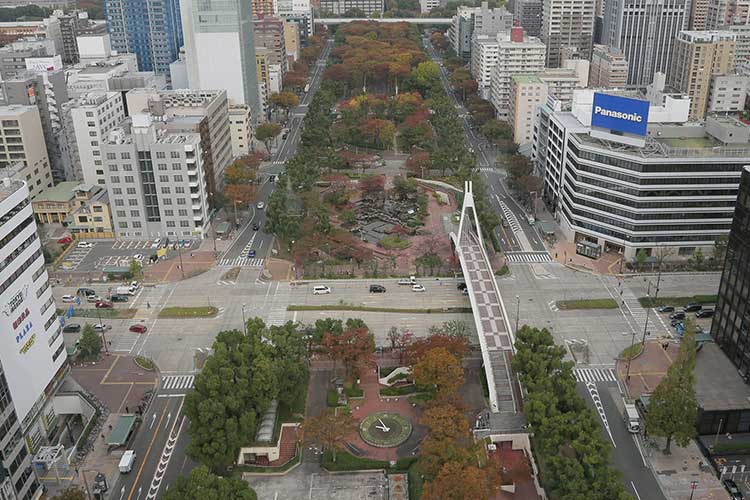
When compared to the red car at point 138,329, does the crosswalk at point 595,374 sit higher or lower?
lower

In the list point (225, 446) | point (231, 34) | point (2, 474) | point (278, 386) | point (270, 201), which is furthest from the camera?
point (231, 34)

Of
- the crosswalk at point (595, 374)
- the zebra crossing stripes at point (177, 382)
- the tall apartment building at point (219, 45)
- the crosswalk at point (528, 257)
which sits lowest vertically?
the crosswalk at point (595, 374)

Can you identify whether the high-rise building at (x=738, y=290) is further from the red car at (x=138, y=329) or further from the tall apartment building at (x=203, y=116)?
the tall apartment building at (x=203, y=116)

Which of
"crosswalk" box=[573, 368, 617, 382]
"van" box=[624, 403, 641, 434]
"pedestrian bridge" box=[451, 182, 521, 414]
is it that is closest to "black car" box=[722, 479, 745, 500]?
"van" box=[624, 403, 641, 434]

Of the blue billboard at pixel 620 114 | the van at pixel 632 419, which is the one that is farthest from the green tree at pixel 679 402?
the blue billboard at pixel 620 114

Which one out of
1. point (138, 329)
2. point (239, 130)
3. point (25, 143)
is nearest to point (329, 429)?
point (138, 329)

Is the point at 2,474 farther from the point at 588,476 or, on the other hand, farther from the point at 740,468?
the point at 740,468

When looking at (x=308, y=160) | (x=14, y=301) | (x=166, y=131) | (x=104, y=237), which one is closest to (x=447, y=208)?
(x=308, y=160)
